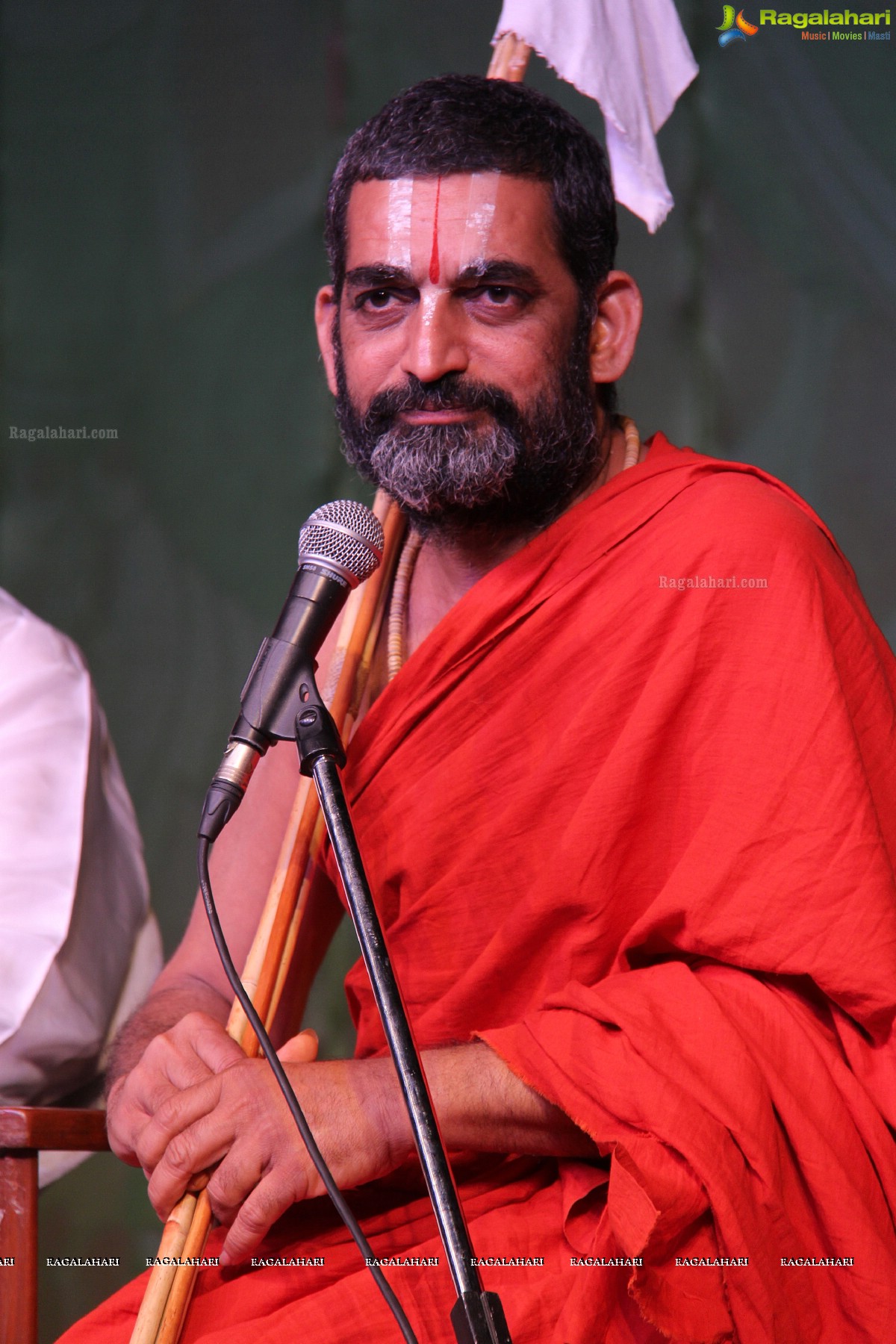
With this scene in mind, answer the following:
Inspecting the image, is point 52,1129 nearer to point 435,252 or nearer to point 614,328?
point 435,252

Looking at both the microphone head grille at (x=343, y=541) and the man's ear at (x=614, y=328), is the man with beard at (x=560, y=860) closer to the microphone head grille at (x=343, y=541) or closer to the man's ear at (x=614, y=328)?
the man's ear at (x=614, y=328)

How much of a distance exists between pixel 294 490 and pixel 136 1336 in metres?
2.20

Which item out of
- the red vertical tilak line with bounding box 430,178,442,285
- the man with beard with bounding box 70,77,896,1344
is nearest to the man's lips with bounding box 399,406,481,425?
the man with beard with bounding box 70,77,896,1344

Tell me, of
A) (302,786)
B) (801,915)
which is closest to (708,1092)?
(801,915)

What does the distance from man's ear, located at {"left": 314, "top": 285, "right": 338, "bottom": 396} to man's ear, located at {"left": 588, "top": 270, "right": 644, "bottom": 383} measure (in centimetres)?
36

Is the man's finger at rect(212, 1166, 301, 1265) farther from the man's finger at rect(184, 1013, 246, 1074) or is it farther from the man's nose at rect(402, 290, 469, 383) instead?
the man's nose at rect(402, 290, 469, 383)

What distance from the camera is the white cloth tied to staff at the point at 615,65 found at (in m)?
1.94

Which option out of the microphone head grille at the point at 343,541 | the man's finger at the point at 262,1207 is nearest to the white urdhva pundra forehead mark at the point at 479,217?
the microphone head grille at the point at 343,541

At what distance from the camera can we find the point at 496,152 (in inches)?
66.4

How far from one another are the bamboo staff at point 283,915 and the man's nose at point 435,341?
31cm

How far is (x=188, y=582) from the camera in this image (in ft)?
10.5

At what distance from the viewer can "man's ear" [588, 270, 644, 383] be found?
1810mm

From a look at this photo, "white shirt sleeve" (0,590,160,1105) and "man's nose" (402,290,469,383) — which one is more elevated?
"man's nose" (402,290,469,383)

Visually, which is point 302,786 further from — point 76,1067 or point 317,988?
point 317,988
